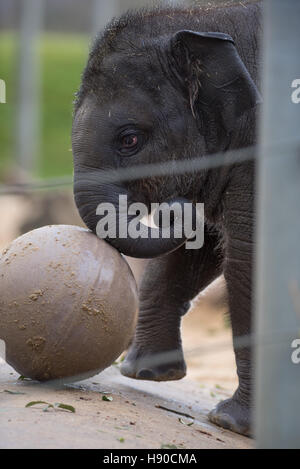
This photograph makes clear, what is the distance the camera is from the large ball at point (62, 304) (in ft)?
11.8

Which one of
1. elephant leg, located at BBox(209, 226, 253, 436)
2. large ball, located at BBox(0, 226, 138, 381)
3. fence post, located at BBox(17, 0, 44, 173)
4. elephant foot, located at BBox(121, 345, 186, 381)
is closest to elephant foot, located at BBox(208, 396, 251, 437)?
elephant leg, located at BBox(209, 226, 253, 436)

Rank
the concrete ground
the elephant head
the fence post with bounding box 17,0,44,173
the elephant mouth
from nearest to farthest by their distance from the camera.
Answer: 1. the concrete ground
2. the elephant mouth
3. the elephant head
4. the fence post with bounding box 17,0,44,173

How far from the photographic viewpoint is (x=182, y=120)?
419cm

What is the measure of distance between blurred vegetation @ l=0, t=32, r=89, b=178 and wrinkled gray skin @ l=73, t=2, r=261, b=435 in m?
17.8

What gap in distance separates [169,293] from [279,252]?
2395mm

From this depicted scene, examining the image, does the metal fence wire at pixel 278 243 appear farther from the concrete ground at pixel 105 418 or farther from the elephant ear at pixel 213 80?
the elephant ear at pixel 213 80

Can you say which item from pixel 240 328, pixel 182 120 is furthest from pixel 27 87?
pixel 240 328

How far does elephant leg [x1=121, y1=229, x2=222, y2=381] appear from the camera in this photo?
4.82 metres

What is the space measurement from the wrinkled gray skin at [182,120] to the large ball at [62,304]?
0.20 metres

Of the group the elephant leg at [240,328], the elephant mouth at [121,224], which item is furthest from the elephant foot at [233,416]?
the elephant mouth at [121,224]

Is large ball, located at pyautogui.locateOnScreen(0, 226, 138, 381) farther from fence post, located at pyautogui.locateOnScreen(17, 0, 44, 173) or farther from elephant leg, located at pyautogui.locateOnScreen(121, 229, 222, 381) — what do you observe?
fence post, located at pyautogui.locateOnScreen(17, 0, 44, 173)

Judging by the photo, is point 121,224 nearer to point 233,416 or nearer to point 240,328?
point 240,328

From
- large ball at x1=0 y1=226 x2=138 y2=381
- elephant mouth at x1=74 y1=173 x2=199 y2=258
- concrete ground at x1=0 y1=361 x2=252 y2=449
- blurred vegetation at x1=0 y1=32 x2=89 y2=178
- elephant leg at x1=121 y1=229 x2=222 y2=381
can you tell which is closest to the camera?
concrete ground at x1=0 y1=361 x2=252 y2=449

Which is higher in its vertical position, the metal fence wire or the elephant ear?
the elephant ear
